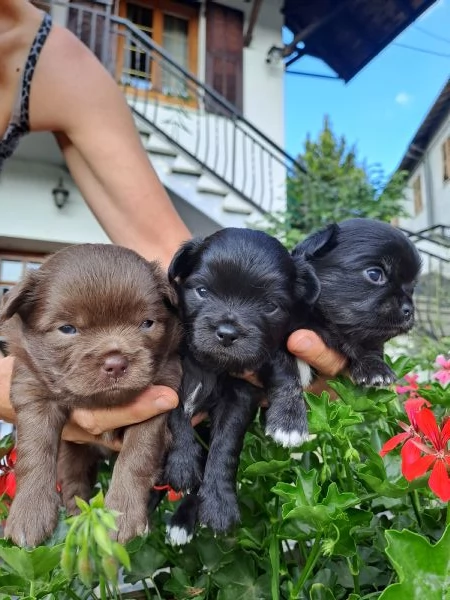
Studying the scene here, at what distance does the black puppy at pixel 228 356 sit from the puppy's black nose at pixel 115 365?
179 mm

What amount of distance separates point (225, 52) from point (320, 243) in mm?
8593

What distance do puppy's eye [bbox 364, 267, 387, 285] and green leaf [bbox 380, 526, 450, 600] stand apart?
2.10 ft

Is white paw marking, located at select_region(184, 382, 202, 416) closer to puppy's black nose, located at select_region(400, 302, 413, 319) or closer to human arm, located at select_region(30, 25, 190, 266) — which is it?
puppy's black nose, located at select_region(400, 302, 413, 319)

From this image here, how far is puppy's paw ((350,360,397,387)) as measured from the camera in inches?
48.7

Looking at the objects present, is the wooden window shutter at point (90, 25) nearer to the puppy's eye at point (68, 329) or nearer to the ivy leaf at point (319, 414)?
the puppy's eye at point (68, 329)

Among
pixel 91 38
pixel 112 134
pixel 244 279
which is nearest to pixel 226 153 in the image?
pixel 91 38

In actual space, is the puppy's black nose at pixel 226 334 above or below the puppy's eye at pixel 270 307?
below

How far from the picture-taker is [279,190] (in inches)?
334

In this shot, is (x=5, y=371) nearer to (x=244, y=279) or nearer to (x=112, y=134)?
(x=244, y=279)

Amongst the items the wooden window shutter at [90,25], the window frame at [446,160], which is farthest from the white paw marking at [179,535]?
the window frame at [446,160]

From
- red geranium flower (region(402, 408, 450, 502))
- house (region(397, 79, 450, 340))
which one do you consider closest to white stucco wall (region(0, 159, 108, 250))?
red geranium flower (region(402, 408, 450, 502))

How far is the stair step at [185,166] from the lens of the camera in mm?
7315

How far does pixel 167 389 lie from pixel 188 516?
0.34 meters

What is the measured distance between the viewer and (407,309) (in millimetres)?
1280
